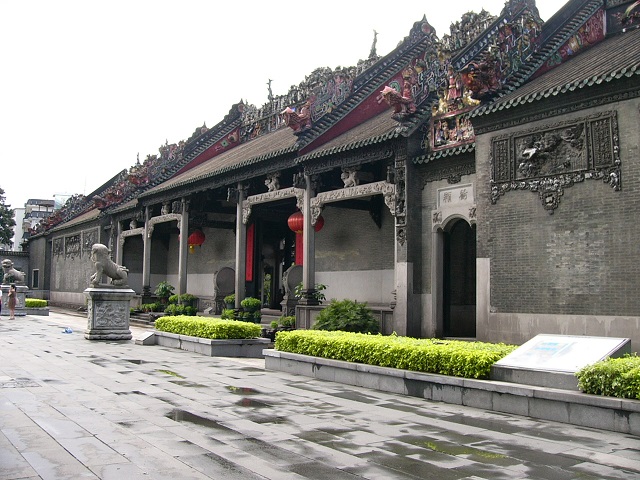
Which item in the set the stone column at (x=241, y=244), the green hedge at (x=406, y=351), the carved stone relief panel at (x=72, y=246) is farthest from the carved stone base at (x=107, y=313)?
the carved stone relief panel at (x=72, y=246)

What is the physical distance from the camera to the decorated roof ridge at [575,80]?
9992mm

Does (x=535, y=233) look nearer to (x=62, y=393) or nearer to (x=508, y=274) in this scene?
(x=508, y=274)

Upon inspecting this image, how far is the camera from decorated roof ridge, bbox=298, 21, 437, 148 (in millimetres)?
17625

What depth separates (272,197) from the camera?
62.6 ft

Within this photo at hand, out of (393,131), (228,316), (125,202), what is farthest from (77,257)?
(393,131)

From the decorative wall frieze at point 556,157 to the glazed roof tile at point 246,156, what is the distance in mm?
6982

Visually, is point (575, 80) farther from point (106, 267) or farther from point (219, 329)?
point (106, 267)

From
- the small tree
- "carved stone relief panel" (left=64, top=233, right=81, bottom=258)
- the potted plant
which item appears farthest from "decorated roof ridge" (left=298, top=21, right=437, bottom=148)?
the small tree

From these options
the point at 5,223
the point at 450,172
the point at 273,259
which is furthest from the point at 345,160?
the point at 5,223

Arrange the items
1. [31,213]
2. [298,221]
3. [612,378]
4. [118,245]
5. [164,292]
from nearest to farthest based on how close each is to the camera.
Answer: [612,378], [298,221], [164,292], [118,245], [31,213]

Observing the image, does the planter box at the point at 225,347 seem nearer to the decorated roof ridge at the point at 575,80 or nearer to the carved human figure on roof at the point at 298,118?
the carved human figure on roof at the point at 298,118

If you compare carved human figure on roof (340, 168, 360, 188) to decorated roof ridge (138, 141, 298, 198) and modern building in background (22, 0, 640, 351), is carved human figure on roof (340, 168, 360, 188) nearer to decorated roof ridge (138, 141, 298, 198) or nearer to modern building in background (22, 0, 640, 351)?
modern building in background (22, 0, 640, 351)

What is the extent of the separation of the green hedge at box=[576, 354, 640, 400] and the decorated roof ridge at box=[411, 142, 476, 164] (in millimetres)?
7463

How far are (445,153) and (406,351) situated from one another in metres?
6.43
